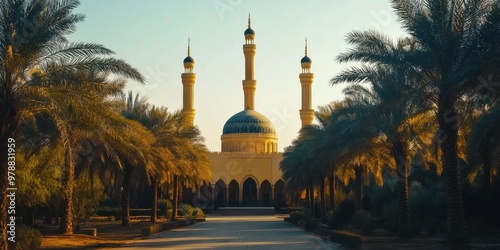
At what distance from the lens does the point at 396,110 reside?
1669 cm

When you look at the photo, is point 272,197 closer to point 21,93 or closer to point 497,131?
point 497,131

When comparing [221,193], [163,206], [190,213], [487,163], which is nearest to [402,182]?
[487,163]

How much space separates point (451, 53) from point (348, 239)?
240 inches

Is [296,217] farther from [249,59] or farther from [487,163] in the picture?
[249,59]

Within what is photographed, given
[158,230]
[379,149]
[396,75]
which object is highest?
[396,75]

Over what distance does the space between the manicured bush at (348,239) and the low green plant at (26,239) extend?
8247 millimetres

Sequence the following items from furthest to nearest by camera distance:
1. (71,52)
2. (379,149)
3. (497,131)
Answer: (379,149), (497,131), (71,52)

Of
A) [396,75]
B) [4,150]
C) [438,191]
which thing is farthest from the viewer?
[438,191]

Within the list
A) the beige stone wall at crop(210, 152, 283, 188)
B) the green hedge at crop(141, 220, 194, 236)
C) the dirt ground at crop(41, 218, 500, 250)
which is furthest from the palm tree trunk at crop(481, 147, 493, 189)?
the beige stone wall at crop(210, 152, 283, 188)

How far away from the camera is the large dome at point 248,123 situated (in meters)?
67.2

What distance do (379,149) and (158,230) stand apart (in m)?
9.92

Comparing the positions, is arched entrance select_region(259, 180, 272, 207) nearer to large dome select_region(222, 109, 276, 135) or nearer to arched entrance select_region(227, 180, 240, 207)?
arched entrance select_region(227, 180, 240, 207)

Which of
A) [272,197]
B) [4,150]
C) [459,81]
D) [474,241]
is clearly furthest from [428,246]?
[272,197]

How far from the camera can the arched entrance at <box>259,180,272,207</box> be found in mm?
67750
